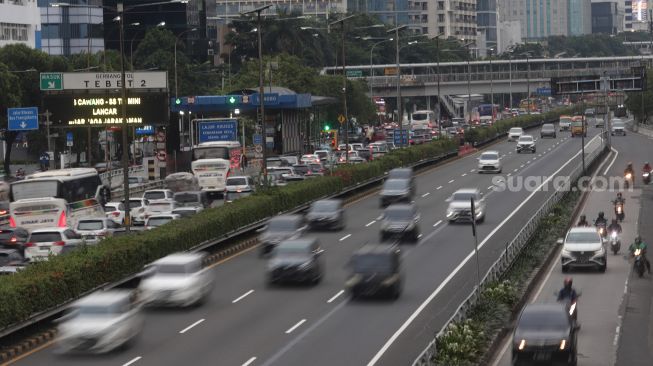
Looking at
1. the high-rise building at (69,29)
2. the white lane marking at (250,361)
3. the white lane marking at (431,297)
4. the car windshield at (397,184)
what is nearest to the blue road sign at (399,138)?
the white lane marking at (431,297)

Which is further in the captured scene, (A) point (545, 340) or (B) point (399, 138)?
(B) point (399, 138)

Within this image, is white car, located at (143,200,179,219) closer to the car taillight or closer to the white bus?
the car taillight

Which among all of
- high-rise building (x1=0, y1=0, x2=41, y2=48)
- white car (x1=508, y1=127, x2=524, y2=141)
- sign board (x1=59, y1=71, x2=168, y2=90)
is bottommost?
white car (x1=508, y1=127, x2=524, y2=141)

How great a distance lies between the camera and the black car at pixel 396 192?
62031mm

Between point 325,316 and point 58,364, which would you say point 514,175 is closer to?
point 325,316

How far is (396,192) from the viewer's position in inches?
2457

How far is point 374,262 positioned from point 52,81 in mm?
29069

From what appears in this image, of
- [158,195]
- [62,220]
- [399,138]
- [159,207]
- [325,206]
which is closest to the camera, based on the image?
[62,220]

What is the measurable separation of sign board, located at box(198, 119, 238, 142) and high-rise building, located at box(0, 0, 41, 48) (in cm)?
3547

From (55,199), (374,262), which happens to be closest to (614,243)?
(374,262)

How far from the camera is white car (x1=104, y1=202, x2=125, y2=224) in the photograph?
56.4 metres

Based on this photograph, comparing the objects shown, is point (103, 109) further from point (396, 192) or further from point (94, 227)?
point (396, 192)

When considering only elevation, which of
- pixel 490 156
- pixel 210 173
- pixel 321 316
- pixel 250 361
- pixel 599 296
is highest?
pixel 490 156

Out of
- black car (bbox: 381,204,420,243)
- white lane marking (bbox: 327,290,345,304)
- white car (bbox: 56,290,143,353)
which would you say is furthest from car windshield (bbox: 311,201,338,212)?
white car (bbox: 56,290,143,353)
